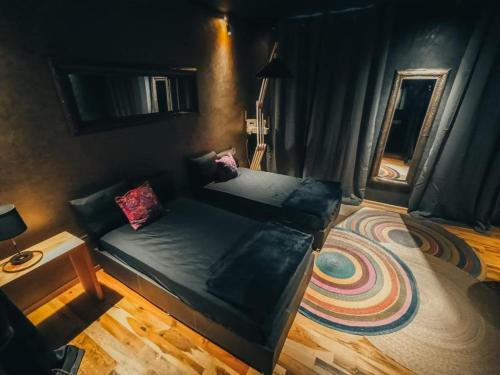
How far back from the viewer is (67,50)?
79.5 inches

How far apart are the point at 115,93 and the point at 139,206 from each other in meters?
1.18

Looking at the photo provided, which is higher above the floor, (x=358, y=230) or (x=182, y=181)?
(x=182, y=181)

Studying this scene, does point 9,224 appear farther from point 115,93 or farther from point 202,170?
point 202,170

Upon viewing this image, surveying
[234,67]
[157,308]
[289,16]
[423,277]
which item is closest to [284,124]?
[234,67]

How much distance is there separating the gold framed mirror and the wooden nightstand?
4118 mm

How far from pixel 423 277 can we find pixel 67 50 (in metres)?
4.04

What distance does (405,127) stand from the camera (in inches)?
143

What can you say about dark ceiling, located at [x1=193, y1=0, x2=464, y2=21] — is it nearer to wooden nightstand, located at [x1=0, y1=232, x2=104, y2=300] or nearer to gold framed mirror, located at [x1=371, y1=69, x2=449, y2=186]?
gold framed mirror, located at [x1=371, y1=69, x2=449, y2=186]

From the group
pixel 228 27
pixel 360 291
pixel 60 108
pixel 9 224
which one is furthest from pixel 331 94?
pixel 9 224

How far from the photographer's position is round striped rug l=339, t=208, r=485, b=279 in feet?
9.12

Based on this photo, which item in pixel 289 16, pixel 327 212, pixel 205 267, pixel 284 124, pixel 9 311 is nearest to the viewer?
pixel 9 311

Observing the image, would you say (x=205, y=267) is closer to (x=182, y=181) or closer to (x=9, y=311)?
(x=9, y=311)

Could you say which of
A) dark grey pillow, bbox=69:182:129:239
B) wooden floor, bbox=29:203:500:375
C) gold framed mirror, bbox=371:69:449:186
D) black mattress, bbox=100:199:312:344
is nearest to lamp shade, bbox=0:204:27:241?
dark grey pillow, bbox=69:182:129:239

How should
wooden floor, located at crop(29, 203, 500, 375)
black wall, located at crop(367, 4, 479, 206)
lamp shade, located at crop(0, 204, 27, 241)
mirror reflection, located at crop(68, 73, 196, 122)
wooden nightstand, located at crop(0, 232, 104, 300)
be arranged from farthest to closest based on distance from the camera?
black wall, located at crop(367, 4, 479, 206), mirror reflection, located at crop(68, 73, 196, 122), wooden nightstand, located at crop(0, 232, 104, 300), wooden floor, located at crop(29, 203, 500, 375), lamp shade, located at crop(0, 204, 27, 241)
